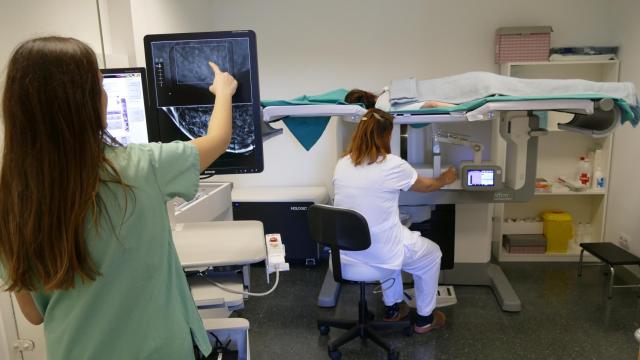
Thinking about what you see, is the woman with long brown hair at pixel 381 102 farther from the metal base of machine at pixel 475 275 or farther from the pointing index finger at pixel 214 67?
the metal base of machine at pixel 475 275

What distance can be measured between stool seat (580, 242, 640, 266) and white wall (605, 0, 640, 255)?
0.24m

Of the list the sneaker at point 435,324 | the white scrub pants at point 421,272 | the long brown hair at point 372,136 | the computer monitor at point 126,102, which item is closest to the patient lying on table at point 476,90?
the long brown hair at point 372,136

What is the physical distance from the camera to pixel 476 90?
7.64ft

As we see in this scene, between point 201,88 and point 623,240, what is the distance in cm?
336

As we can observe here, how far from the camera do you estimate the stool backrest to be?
2218mm

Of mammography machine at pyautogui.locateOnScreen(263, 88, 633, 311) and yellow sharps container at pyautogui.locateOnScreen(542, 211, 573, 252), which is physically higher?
mammography machine at pyautogui.locateOnScreen(263, 88, 633, 311)

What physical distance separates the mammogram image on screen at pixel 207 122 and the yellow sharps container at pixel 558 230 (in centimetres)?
303

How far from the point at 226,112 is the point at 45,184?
1.55ft

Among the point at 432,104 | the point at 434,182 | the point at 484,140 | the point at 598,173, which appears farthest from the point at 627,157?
the point at 432,104

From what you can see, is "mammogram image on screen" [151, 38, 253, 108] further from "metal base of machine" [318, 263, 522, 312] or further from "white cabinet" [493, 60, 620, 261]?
"white cabinet" [493, 60, 620, 261]

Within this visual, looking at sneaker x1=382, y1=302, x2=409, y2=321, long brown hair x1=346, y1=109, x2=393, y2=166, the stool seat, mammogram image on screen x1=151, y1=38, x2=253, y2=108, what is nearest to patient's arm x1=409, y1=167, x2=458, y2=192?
long brown hair x1=346, y1=109, x2=393, y2=166

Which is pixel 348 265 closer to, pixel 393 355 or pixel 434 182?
pixel 393 355

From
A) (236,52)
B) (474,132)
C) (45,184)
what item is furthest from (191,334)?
(474,132)

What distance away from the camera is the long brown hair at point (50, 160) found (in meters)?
0.84
